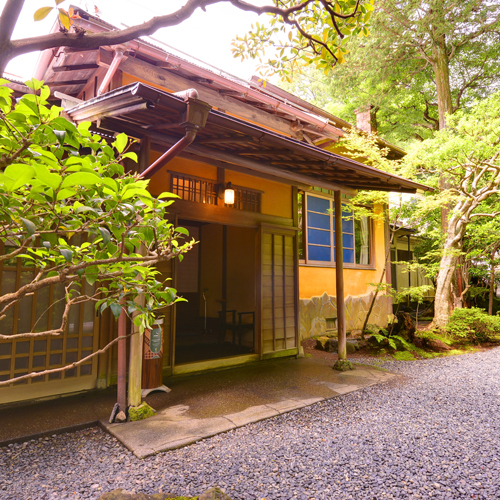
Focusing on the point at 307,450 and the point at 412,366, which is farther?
the point at 412,366

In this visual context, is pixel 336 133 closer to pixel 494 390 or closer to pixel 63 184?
pixel 494 390

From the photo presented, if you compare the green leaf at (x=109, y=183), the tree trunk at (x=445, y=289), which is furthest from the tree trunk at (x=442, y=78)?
the green leaf at (x=109, y=183)

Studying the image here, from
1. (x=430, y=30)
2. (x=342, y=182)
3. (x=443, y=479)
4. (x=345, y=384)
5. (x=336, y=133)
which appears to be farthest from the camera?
(x=430, y=30)

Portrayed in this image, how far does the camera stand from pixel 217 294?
8.84 m

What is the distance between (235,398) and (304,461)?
163 centimetres

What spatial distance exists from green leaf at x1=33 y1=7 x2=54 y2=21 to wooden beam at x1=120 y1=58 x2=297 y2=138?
168 inches

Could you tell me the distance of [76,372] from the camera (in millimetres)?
4195

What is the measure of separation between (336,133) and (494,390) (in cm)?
599

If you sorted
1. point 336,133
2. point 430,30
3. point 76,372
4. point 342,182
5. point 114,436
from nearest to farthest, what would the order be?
1. point 114,436
2. point 76,372
3. point 342,182
4. point 336,133
5. point 430,30

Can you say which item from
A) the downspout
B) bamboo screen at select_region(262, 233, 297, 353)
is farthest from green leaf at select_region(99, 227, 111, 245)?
bamboo screen at select_region(262, 233, 297, 353)

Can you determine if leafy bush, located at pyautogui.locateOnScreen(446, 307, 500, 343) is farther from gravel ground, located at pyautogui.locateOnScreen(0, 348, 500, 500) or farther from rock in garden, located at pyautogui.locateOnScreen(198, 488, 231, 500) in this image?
rock in garden, located at pyautogui.locateOnScreen(198, 488, 231, 500)

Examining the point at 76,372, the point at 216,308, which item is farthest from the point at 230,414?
the point at 216,308

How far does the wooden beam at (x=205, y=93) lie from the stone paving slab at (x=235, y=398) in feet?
15.9

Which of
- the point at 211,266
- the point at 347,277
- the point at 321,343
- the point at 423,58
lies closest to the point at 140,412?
the point at 321,343
